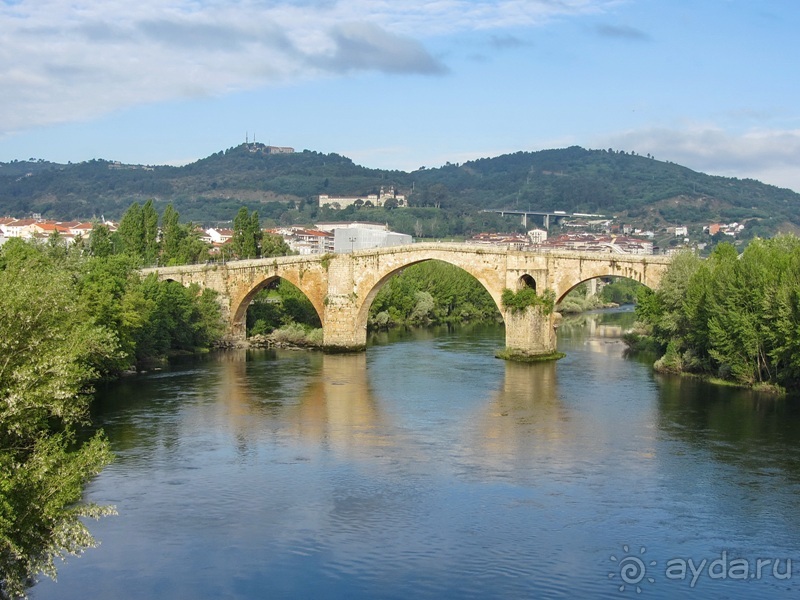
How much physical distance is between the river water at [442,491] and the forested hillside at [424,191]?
83.7m

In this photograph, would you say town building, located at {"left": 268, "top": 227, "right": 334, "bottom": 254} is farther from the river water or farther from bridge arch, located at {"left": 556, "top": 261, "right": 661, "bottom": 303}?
the river water

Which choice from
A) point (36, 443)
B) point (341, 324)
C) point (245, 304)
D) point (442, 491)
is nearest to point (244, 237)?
point (245, 304)

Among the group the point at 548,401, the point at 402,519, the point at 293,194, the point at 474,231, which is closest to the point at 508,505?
the point at 402,519

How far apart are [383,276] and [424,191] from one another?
106837 millimetres

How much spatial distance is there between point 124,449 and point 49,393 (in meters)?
9.16

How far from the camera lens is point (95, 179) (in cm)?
17175

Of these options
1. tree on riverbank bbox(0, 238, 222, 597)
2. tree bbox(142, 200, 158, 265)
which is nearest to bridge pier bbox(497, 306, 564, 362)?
tree bbox(142, 200, 158, 265)

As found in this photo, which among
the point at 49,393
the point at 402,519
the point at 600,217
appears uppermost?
the point at 600,217

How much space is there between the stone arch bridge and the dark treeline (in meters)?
2.03

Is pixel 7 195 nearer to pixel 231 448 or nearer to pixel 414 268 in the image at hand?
pixel 414 268

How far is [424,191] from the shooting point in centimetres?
14562

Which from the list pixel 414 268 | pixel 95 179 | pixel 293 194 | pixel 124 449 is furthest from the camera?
pixel 95 179

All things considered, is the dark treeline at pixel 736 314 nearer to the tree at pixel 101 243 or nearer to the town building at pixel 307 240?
the tree at pixel 101 243

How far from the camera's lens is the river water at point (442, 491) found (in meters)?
14.9
